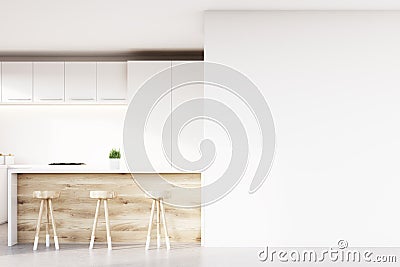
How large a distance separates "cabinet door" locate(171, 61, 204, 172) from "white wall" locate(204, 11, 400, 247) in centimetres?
251

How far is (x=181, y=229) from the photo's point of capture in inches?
281

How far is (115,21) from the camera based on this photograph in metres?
7.43

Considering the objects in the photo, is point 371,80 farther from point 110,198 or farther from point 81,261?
point 81,261

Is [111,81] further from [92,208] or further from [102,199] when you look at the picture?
[102,199]

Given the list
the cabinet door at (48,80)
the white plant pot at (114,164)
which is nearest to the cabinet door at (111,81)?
the cabinet door at (48,80)

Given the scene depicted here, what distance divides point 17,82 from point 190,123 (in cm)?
280

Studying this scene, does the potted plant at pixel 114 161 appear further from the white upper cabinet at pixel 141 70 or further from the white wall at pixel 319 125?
the white upper cabinet at pixel 141 70

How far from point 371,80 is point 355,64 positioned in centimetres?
25

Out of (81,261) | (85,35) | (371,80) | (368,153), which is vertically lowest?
(81,261)

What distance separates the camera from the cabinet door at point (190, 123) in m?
9.21

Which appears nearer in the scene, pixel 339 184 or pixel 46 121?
pixel 339 184

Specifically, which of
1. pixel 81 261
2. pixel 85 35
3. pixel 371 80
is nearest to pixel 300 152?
pixel 371 80

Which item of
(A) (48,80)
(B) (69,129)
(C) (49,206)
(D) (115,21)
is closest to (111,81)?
(A) (48,80)

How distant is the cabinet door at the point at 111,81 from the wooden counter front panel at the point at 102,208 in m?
2.60
